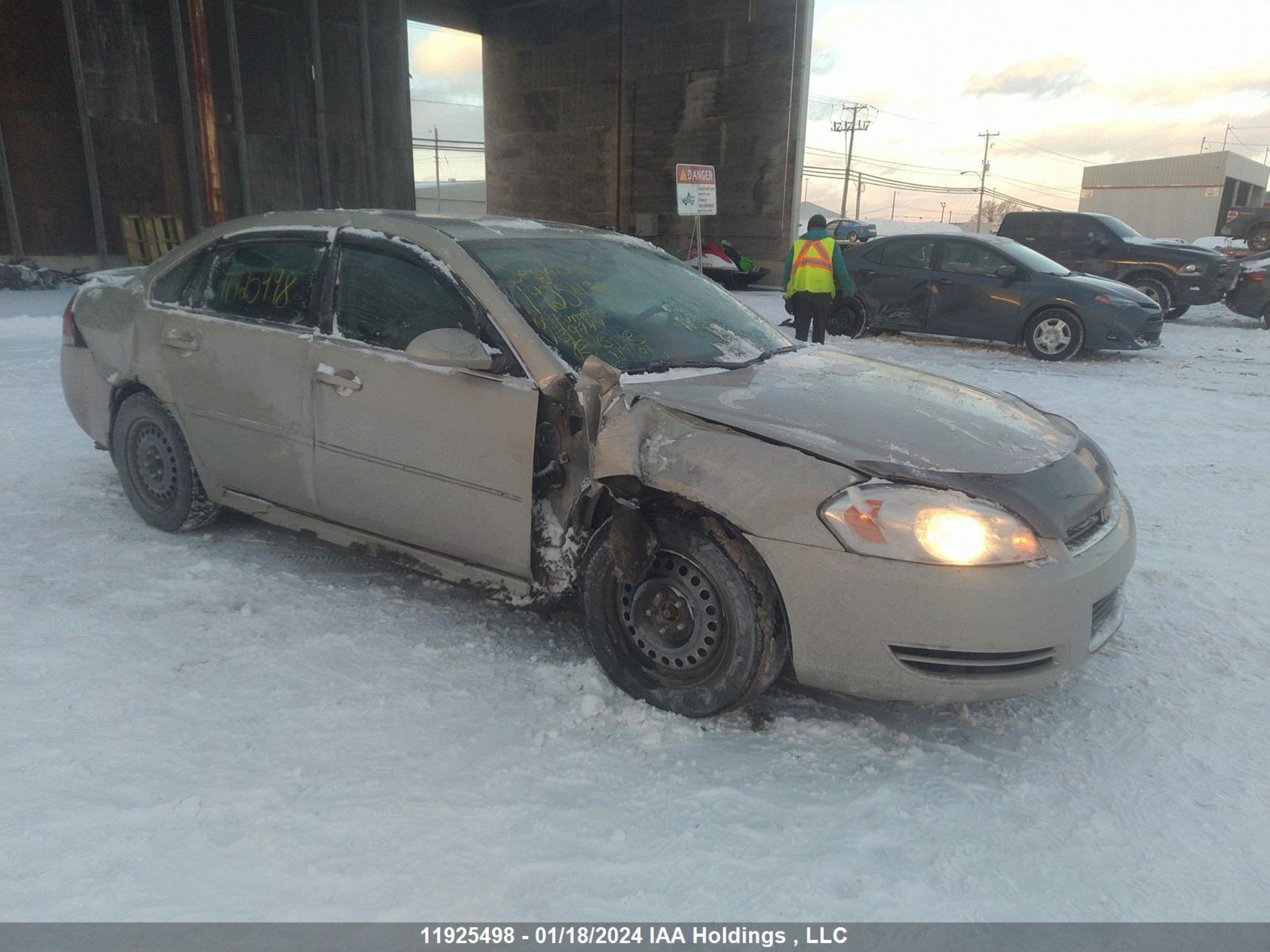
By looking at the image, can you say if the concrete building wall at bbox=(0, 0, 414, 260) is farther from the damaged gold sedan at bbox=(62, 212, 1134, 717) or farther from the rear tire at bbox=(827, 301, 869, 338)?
the damaged gold sedan at bbox=(62, 212, 1134, 717)

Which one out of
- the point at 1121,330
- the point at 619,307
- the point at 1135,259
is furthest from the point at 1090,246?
the point at 619,307

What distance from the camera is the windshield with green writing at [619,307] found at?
3148mm

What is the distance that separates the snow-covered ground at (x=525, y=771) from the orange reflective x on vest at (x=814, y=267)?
5.59 meters

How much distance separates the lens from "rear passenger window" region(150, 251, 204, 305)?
161 inches

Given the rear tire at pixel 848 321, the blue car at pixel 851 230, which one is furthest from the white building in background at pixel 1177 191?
the rear tire at pixel 848 321

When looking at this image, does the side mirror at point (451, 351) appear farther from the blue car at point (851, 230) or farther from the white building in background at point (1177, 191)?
the white building in background at point (1177, 191)

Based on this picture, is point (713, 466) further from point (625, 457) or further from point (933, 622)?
point (933, 622)

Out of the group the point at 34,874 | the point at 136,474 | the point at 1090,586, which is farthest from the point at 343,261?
the point at 1090,586

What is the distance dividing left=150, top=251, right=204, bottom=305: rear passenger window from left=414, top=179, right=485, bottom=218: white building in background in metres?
30.0

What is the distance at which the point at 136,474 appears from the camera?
4285mm

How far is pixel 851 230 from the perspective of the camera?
32562 millimetres

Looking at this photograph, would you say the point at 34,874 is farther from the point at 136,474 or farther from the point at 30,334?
the point at 30,334
